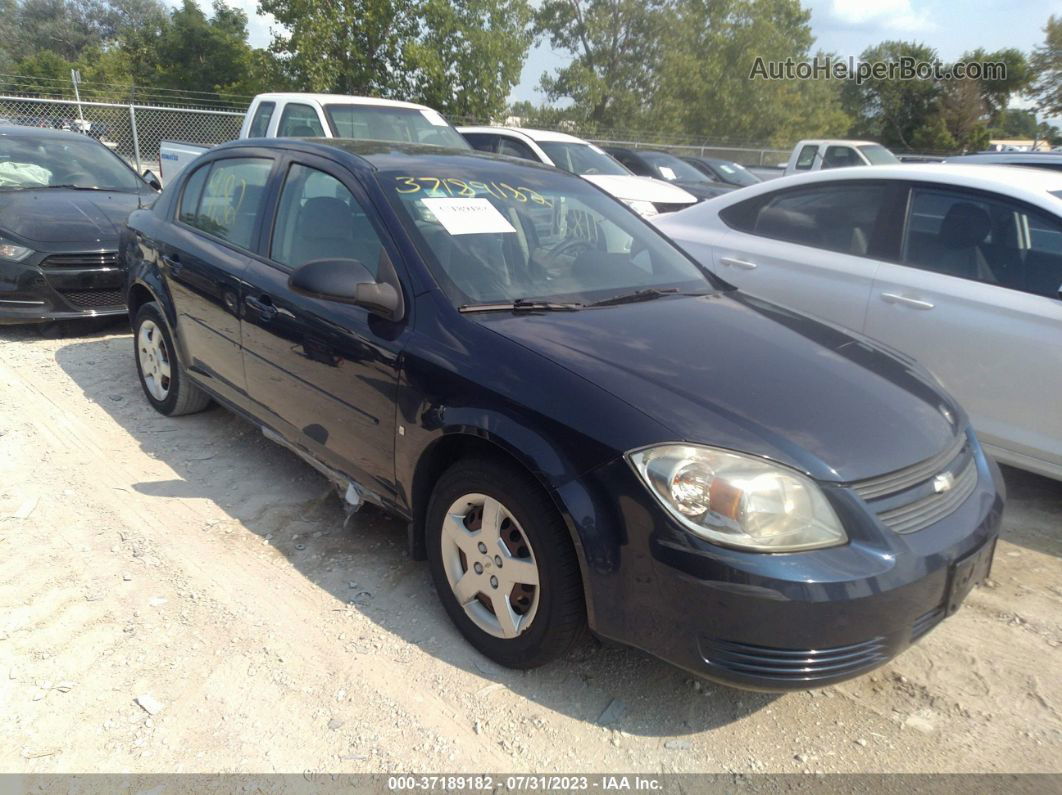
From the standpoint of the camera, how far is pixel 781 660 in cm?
218

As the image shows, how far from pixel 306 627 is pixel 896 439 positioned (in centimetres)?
214

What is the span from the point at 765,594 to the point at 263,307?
2.50m

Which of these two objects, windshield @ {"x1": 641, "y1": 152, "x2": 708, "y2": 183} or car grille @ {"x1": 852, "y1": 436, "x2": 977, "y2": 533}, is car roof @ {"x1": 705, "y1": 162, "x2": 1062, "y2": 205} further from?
windshield @ {"x1": 641, "y1": 152, "x2": 708, "y2": 183}

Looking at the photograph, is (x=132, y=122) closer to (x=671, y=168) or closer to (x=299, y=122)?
(x=299, y=122)

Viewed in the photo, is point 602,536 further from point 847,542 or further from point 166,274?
point 166,274

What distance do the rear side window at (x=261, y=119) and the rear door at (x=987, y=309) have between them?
7417mm

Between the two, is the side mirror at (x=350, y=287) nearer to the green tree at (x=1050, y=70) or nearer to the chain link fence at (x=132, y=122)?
the chain link fence at (x=132, y=122)

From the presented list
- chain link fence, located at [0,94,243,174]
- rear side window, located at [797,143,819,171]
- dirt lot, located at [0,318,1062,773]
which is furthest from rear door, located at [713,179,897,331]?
rear side window, located at [797,143,819,171]

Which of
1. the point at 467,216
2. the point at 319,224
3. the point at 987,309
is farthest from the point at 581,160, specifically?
the point at 467,216

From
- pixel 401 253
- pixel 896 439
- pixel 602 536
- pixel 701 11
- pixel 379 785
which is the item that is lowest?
pixel 379 785

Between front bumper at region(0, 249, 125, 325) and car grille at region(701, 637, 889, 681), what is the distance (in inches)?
233

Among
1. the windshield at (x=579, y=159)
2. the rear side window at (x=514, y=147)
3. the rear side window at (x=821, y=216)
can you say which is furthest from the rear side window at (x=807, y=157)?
the rear side window at (x=821, y=216)

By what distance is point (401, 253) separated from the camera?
299 cm

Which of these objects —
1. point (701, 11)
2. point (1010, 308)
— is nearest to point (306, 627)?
point (1010, 308)
